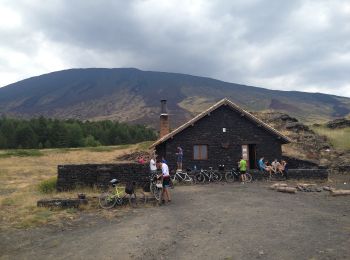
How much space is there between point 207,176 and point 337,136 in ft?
80.6

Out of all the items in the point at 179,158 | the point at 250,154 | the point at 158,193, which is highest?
the point at 250,154

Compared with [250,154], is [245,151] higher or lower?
higher

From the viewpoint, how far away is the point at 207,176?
2847 cm

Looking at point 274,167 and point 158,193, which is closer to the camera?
point 158,193

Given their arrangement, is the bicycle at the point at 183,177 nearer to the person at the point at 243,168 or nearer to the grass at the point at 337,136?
the person at the point at 243,168

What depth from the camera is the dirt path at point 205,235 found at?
1066cm

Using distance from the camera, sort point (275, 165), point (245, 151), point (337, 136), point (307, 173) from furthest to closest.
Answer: point (337, 136) → point (245, 151) → point (275, 165) → point (307, 173)

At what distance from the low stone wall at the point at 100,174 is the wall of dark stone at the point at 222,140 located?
8.03 meters

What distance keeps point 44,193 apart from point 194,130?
41.4 feet

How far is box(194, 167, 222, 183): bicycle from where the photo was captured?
2839 cm

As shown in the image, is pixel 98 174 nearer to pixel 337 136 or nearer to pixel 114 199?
pixel 114 199

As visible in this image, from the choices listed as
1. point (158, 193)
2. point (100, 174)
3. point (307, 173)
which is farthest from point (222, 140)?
point (158, 193)

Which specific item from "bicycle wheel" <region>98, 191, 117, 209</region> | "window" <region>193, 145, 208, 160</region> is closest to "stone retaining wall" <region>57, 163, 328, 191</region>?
"bicycle wheel" <region>98, 191, 117, 209</region>

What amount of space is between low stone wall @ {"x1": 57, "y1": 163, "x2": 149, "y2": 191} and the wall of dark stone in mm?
8029
